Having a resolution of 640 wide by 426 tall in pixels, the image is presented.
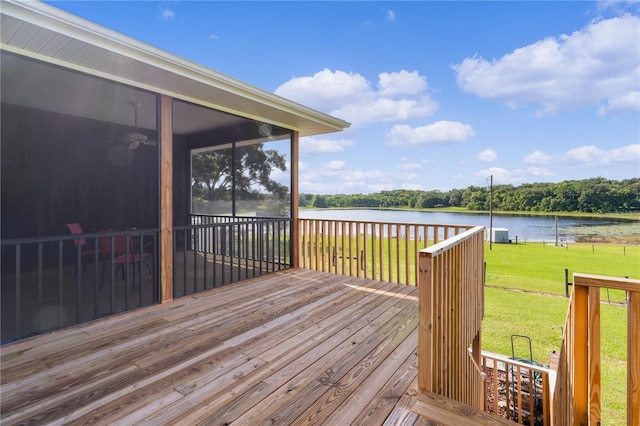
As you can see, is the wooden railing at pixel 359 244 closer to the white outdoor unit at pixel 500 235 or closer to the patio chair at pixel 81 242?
the patio chair at pixel 81 242

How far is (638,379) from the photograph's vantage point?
4.67 ft

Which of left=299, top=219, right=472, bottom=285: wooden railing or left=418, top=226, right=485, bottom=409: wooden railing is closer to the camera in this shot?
left=418, top=226, right=485, bottom=409: wooden railing

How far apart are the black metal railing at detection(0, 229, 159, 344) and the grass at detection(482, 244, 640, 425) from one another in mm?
8713

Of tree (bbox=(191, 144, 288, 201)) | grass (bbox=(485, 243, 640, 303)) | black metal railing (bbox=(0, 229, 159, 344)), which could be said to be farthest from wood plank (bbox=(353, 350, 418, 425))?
grass (bbox=(485, 243, 640, 303))

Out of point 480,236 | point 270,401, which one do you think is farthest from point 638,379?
point 480,236

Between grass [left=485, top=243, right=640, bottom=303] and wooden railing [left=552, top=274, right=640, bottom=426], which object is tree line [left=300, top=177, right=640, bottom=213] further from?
wooden railing [left=552, top=274, right=640, bottom=426]

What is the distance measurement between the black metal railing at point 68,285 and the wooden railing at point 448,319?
2.95m

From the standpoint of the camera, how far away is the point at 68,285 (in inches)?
171

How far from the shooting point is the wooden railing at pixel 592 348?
4.66ft

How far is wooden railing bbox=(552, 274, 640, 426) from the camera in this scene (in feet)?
→ 4.66

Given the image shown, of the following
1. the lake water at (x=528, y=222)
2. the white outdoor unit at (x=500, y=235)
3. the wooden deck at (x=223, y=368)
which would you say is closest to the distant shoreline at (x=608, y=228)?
the lake water at (x=528, y=222)

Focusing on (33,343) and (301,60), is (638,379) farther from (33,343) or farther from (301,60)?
(301,60)

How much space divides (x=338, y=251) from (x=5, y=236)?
548 centimetres

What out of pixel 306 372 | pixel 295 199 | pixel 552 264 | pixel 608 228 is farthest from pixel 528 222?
pixel 306 372
